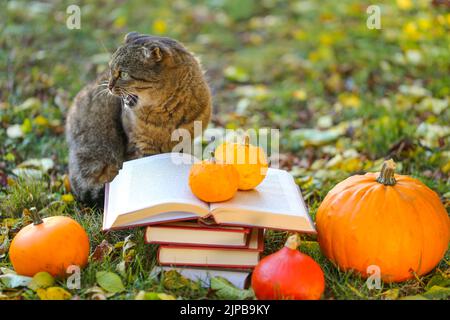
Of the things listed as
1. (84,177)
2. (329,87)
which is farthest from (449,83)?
(84,177)

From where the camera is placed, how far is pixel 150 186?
2580mm

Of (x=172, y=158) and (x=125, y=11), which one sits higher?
(x=125, y=11)

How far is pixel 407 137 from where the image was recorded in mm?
3992

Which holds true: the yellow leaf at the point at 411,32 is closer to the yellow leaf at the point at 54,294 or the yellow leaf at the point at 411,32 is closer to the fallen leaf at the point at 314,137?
the fallen leaf at the point at 314,137

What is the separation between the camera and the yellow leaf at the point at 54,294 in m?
2.37

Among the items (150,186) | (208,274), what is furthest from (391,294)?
(150,186)

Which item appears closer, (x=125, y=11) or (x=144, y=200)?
(x=144, y=200)

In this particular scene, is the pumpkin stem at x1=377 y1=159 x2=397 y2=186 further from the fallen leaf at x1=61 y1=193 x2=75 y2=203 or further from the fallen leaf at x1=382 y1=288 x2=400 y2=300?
the fallen leaf at x1=61 y1=193 x2=75 y2=203

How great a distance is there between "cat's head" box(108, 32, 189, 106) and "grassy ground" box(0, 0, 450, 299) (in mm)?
487

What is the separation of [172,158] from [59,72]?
2429 mm

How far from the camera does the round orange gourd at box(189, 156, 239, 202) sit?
2430 mm

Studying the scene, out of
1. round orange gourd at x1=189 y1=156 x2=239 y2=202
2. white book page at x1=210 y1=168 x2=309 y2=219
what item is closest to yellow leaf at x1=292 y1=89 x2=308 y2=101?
white book page at x1=210 y1=168 x2=309 y2=219
